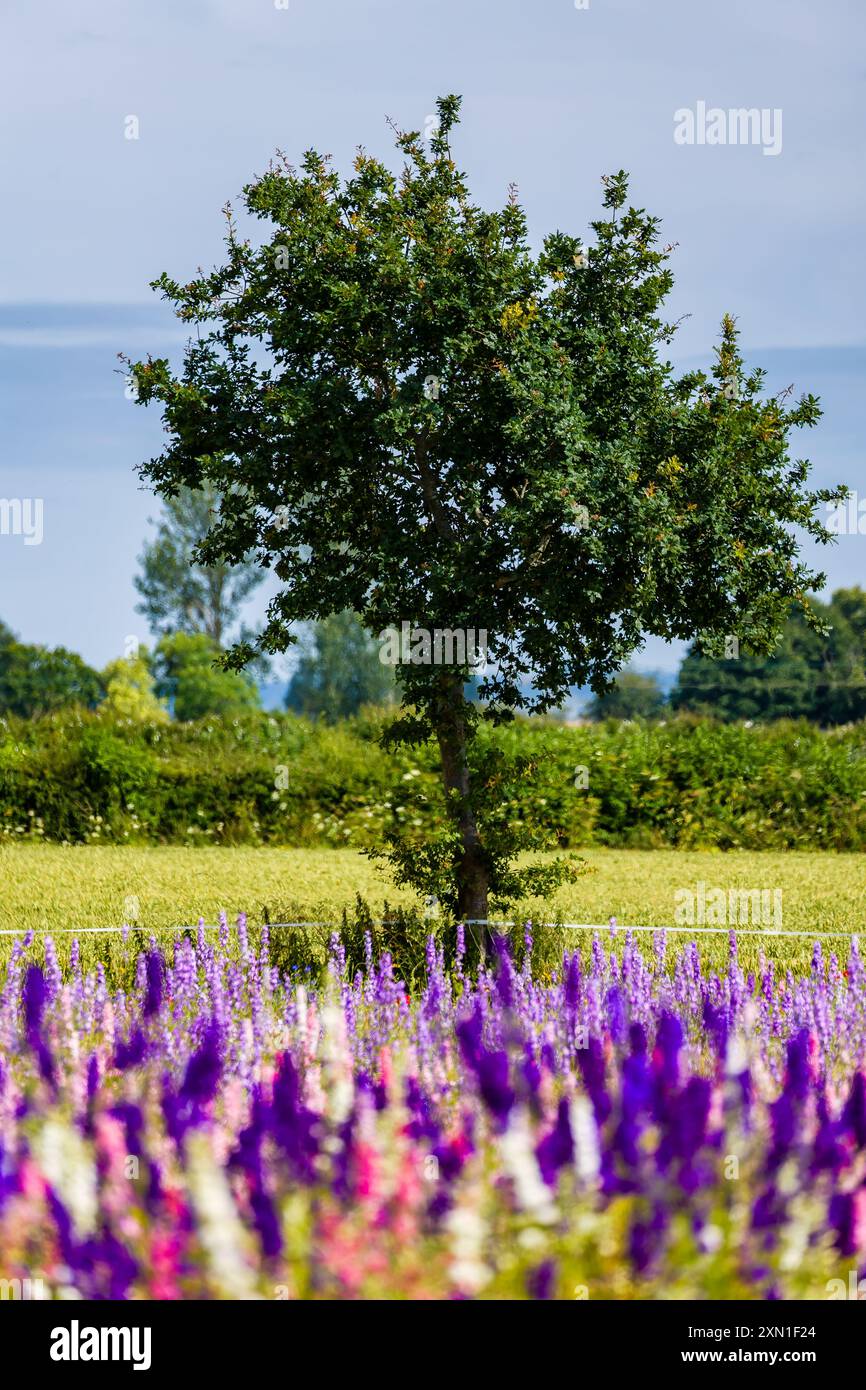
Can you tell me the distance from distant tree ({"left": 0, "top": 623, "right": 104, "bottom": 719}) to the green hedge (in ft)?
169

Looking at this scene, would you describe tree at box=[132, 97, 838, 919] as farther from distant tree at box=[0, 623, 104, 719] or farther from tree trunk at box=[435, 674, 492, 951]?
distant tree at box=[0, 623, 104, 719]

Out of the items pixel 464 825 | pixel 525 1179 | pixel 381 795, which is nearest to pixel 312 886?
pixel 381 795

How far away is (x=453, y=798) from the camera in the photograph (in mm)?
8766

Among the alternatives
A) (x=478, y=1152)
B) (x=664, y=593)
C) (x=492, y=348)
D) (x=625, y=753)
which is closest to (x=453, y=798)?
(x=664, y=593)

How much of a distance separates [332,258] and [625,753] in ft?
37.8

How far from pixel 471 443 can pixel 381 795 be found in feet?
34.3

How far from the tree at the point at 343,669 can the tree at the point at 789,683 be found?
18.6 m

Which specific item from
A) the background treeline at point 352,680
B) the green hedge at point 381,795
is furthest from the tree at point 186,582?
the green hedge at point 381,795

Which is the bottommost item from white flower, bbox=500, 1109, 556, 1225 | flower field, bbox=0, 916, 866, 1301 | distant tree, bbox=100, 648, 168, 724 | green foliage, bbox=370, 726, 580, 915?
flower field, bbox=0, 916, 866, 1301

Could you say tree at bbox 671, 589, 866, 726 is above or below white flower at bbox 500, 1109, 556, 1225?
above

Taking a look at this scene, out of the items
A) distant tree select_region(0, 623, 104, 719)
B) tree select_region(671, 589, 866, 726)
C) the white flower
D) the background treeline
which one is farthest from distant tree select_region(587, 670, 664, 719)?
the white flower

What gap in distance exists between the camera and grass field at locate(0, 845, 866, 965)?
11664mm

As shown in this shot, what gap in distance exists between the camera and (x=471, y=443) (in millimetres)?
8172

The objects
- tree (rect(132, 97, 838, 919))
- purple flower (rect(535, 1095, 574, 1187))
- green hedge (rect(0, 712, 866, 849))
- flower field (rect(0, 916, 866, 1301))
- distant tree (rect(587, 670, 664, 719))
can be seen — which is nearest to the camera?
flower field (rect(0, 916, 866, 1301))
